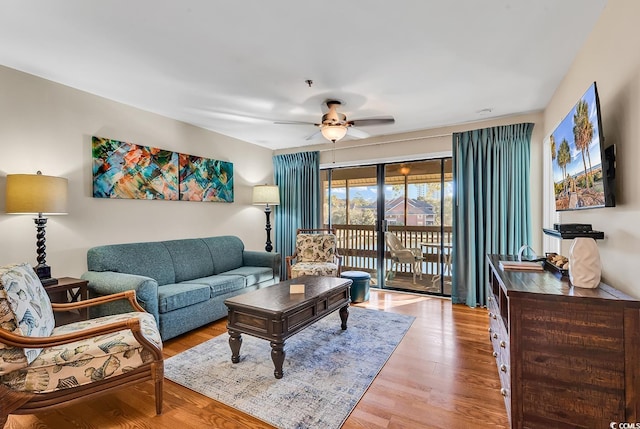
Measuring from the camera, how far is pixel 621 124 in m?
1.67

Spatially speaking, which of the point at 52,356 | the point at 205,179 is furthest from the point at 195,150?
the point at 52,356

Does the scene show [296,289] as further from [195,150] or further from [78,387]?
[195,150]

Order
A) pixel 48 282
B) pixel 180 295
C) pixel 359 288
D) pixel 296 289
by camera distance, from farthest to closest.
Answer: pixel 359 288 < pixel 180 295 < pixel 296 289 < pixel 48 282

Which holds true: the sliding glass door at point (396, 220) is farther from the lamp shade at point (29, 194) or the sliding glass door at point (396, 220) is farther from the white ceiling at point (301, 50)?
the lamp shade at point (29, 194)

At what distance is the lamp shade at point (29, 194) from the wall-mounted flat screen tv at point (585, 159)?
3.82m

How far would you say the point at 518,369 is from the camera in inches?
59.9

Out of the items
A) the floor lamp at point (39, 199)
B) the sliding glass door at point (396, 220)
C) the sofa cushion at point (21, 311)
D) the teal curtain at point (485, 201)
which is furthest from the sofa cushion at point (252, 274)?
the teal curtain at point (485, 201)

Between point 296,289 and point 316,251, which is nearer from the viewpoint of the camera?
point 296,289

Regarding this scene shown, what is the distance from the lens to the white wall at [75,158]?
257cm

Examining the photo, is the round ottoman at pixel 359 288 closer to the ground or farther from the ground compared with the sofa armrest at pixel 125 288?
closer to the ground

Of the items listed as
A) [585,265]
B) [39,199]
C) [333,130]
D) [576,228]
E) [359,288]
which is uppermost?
[333,130]

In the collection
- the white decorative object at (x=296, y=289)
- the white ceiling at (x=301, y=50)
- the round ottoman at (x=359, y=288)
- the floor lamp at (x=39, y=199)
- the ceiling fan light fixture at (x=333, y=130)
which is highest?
the white ceiling at (x=301, y=50)

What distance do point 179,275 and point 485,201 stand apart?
13.2 feet

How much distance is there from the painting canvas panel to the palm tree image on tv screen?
4034mm
